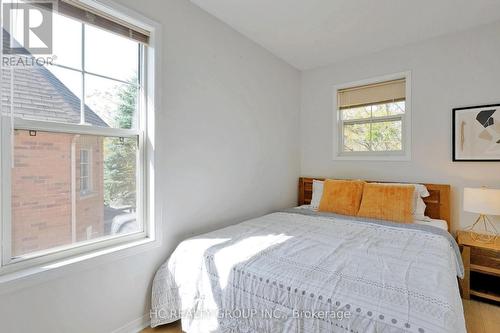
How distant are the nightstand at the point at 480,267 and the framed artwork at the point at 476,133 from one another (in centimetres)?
77

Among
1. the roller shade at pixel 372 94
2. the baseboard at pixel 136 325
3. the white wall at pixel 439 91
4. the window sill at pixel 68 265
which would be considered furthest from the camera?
the roller shade at pixel 372 94

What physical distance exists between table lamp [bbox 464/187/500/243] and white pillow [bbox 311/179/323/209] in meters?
1.35

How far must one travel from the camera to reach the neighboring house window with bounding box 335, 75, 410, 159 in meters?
2.95

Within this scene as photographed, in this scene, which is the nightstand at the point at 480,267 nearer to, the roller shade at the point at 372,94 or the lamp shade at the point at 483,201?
the lamp shade at the point at 483,201

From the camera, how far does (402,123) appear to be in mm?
2943

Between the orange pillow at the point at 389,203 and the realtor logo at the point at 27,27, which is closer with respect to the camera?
the realtor logo at the point at 27,27

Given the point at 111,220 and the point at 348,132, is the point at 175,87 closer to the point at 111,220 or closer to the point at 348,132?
the point at 111,220

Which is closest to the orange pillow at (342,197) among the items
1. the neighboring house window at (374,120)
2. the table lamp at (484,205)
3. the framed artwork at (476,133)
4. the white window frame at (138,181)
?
the neighboring house window at (374,120)

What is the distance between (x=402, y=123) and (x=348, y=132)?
63 centimetres

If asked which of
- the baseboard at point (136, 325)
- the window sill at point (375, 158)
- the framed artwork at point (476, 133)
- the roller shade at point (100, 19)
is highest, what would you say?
the roller shade at point (100, 19)

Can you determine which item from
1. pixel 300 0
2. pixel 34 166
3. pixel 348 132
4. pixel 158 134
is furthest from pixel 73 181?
pixel 348 132

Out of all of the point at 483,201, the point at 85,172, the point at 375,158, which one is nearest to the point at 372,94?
the point at 375,158

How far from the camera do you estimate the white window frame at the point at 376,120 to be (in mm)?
2857

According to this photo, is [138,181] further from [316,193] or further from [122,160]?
[316,193]
